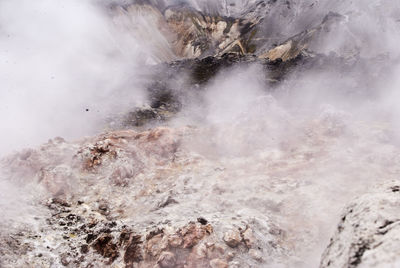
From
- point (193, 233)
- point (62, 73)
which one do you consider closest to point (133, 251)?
point (193, 233)

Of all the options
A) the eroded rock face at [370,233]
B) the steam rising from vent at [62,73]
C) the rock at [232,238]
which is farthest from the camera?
the steam rising from vent at [62,73]

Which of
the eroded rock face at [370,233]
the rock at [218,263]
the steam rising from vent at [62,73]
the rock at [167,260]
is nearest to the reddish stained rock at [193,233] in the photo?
the rock at [167,260]

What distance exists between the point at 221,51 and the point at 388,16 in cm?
2788

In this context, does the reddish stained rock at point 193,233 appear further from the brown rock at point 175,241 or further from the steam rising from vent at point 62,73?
the steam rising from vent at point 62,73

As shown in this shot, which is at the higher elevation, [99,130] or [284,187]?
[99,130]

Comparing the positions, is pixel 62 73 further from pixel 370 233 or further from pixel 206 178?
pixel 370 233

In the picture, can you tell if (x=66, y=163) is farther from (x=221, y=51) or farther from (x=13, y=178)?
(x=221, y=51)

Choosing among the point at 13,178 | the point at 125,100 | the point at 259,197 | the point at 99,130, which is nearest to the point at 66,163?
the point at 13,178

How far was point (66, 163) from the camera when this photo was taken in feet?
33.3

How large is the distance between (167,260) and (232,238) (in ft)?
4.36

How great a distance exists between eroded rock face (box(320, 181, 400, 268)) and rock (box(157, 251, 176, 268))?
2.74 metres

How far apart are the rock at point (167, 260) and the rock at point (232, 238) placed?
109 centimetres

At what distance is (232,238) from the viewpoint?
5.93 m

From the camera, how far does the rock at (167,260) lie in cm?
546
